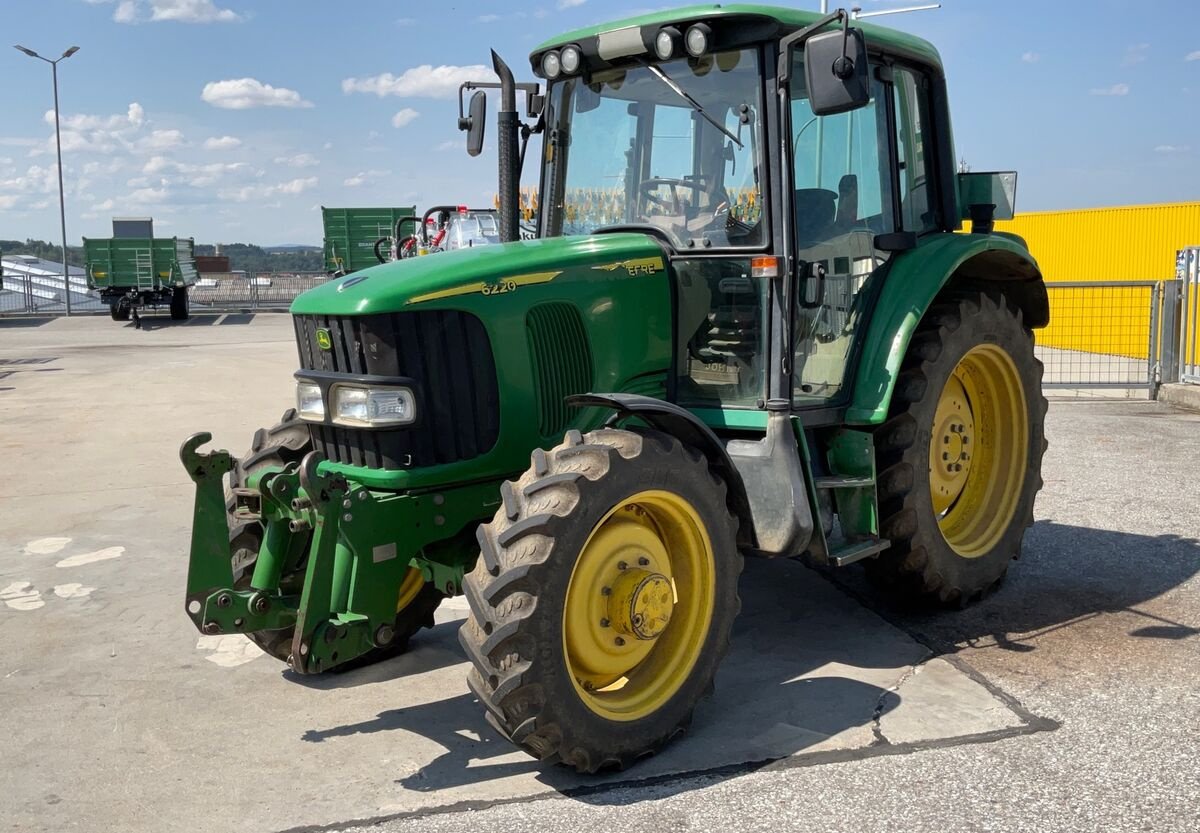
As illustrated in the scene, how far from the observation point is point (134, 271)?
94.6 feet

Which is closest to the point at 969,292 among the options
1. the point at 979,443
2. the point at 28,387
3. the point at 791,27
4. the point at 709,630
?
the point at 979,443

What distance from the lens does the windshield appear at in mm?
4781

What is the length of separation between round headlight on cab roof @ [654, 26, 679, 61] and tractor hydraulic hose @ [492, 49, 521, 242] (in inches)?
35.8

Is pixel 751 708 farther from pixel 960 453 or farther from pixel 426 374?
pixel 960 453

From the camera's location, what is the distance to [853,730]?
4.30 m

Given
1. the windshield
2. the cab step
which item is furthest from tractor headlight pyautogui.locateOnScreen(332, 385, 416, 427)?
the cab step

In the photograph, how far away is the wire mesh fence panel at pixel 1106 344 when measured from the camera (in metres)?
13.0

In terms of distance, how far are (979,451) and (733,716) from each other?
247 cm

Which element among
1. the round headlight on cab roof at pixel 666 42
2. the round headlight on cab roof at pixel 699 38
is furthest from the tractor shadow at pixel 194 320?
the round headlight on cab roof at pixel 699 38

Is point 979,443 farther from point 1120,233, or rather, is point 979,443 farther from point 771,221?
point 1120,233

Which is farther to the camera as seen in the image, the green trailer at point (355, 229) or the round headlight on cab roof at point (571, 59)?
the green trailer at point (355, 229)

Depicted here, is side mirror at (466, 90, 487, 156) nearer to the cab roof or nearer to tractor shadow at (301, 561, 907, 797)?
the cab roof

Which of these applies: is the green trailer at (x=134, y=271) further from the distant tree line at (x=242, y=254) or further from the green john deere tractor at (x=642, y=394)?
the green john deere tractor at (x=642, y=394)

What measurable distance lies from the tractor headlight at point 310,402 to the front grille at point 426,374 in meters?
0.10
